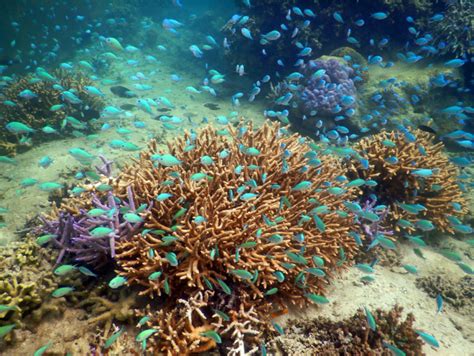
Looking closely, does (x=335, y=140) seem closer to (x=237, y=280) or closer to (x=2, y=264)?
(x=237, y=280)

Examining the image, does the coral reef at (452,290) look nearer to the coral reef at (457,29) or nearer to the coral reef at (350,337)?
the coral reef at (350,337)

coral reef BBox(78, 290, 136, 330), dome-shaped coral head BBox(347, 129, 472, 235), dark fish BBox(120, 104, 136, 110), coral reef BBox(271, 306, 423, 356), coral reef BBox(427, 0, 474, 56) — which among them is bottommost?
coral reef BBox(271, 306, 423, 356)

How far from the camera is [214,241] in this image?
366 centimetres

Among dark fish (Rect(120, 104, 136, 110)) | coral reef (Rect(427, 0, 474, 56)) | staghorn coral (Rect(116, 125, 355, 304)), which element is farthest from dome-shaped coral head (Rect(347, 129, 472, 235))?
A: dark fish (Rect(120, 104, 136, 110))

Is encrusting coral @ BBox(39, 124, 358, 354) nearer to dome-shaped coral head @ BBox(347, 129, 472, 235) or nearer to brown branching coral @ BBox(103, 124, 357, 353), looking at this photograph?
brown branching coral @ BBox(103, 124, 357, 353)

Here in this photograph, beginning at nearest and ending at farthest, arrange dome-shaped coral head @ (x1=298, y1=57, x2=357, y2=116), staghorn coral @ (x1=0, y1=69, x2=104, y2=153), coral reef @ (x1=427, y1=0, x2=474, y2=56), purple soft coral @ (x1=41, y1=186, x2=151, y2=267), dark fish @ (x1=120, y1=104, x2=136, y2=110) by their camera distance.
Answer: purple soft coral @ (x1=41, y1=186, x2=151, y2=267), dome-shaped coral head @ (x1=298, y1=57, x2=357, y2=116), staghorn coral @ (x1=0, y1=69, x2=104, y2=153), coral reef @ (x1=427, y1=0, x2=474, y2=56), dark fish @ (x1=120, y1=104, x2=136, y2=110)

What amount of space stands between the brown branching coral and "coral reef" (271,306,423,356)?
327 mm

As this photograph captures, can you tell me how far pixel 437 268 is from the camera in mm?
5617

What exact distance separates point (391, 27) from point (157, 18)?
27.0 metres

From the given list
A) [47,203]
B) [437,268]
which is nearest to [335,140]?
[437,268]

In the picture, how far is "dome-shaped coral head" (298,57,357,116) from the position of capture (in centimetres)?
988

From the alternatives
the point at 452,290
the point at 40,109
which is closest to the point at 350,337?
the point at 452,290

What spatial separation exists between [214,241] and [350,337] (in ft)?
6.93

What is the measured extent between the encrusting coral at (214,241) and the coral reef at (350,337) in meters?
0.31
